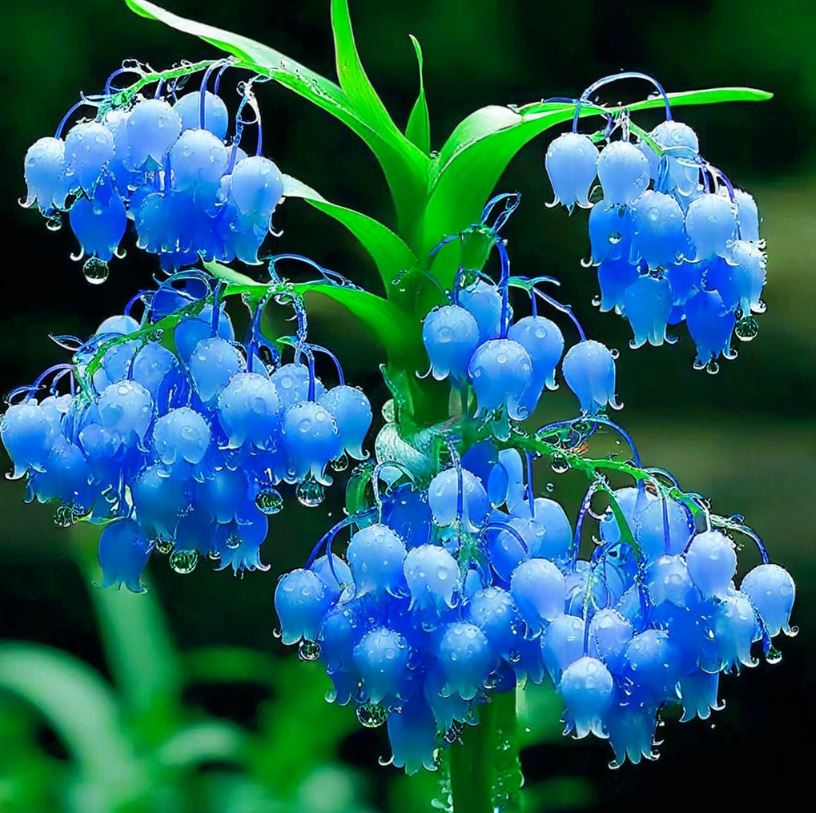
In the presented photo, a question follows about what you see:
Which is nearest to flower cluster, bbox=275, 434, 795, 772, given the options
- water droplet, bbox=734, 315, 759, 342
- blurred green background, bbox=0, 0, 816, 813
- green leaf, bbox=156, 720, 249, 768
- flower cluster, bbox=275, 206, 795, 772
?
flower cluster, bbox=275, 206, 795, 772

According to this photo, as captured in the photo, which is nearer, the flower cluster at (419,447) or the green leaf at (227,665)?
the flower cluster at (419,447)

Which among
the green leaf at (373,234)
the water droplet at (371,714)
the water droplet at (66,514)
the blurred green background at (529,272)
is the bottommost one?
the water droplet at (371,714)

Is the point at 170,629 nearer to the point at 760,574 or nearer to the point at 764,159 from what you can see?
the point at 764,159

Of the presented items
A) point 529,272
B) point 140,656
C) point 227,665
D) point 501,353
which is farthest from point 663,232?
point 529,272

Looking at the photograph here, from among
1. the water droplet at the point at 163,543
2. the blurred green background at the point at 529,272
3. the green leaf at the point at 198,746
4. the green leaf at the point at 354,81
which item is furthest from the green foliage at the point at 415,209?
the blurred green background at the point at 529,272

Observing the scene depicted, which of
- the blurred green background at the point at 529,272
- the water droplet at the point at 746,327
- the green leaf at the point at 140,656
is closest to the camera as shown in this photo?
the water droplet at the point at 746,327

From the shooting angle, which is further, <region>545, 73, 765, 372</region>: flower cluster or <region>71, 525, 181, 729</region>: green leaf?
<region>71, 525, 181, 729</region>: green leaf

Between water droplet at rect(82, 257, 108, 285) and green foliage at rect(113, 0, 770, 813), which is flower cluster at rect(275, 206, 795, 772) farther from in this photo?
water droplet at rect(82, 257, 108, 285)

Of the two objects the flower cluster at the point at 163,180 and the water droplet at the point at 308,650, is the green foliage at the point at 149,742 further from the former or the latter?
the flower cluster at the point at 163,180
